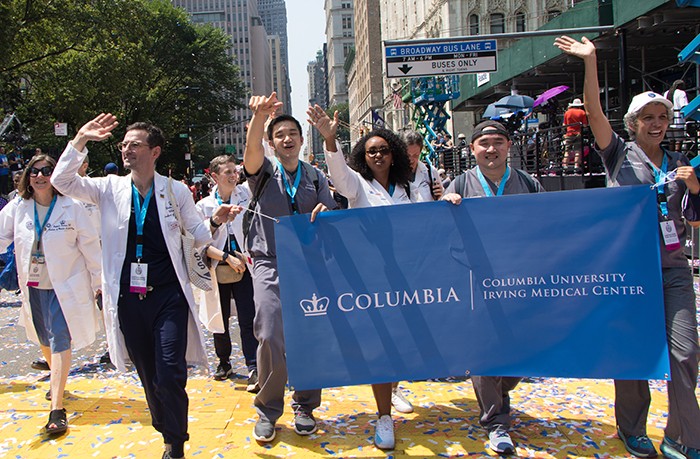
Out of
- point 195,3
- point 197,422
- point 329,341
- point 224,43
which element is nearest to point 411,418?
point 329,341

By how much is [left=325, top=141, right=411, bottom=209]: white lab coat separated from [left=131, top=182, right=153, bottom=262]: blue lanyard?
113 cm

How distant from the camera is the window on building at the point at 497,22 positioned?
45.2m

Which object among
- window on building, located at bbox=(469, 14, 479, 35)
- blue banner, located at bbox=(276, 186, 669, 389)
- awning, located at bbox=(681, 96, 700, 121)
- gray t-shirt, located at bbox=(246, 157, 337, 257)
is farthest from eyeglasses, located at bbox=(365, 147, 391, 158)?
window on building, located at bbox=(469, 14, 479, 35)

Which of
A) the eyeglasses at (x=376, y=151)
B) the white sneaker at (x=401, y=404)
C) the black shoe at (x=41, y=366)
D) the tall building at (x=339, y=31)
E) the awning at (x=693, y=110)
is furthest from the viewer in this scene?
the tall building at (x=339, y=31)

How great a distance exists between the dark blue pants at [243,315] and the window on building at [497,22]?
43.8 metres

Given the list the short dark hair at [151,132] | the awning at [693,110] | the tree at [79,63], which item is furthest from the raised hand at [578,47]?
the tree at [79,63]

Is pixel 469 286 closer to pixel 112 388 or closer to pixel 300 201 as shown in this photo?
pixel 300 201

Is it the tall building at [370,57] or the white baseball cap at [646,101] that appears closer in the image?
the white baseball cap at [646,101]

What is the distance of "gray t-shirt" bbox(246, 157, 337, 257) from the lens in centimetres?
408

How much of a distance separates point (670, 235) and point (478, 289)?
1.13 meters

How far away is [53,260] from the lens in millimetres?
4680

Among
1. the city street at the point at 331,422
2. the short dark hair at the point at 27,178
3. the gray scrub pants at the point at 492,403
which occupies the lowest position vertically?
the city street at the point at 331,422

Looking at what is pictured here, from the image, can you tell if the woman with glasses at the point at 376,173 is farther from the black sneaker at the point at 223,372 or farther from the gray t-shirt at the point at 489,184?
the black sneaker at the point at 223,372

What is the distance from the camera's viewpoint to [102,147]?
43.6 meters
